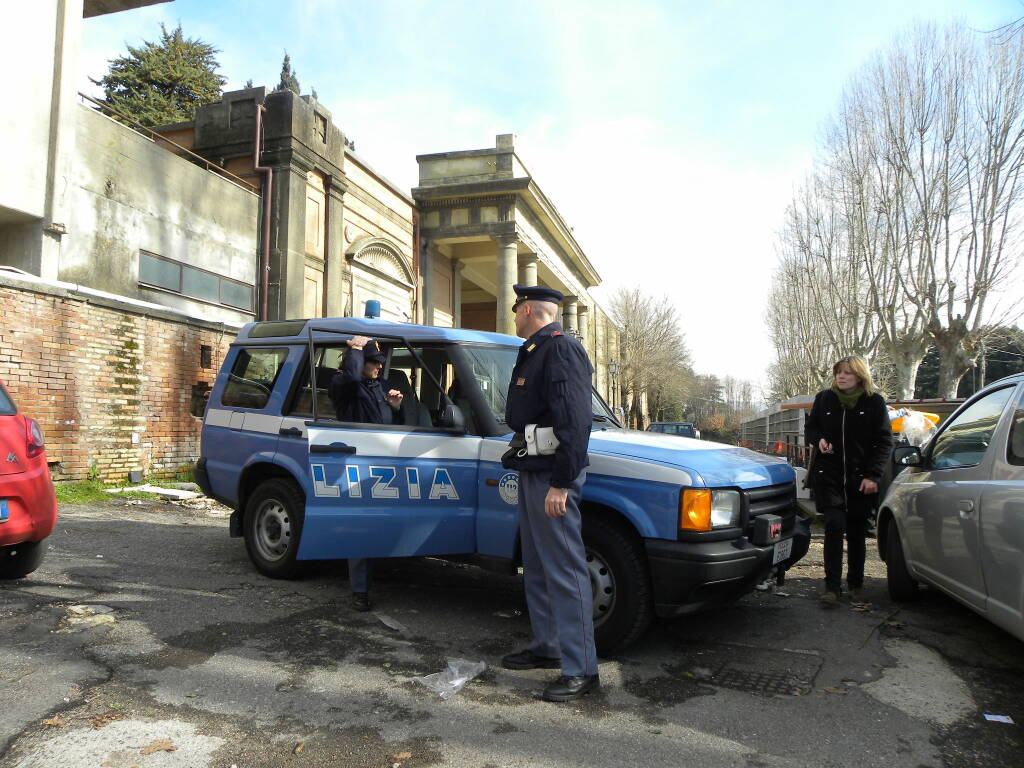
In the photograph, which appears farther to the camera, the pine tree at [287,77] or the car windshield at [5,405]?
the pine tree at [287,77]

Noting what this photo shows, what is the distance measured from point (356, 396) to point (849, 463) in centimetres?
362

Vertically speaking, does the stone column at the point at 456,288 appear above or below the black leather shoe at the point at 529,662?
above

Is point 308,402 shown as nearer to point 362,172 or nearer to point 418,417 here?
point 418,417

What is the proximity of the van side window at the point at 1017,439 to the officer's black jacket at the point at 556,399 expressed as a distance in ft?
7.02

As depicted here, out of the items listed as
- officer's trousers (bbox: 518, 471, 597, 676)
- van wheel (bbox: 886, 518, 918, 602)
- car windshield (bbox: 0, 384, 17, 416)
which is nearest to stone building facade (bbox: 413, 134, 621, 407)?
van wheel (bbox: 886, 518, 918, 602)

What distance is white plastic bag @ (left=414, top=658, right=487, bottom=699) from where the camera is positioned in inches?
137

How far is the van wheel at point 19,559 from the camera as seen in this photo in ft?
16.4

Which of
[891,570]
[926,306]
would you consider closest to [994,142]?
[926,306]

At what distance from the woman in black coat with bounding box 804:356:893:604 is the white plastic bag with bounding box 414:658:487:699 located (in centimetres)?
294

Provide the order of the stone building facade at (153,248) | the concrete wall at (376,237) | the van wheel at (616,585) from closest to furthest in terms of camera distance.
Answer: the van wheel at (616,585)
the stone building facade at (153,248)
the concrete wall at (376,237)

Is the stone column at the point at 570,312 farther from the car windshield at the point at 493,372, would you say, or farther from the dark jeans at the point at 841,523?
the car windshield at the point at 493,372

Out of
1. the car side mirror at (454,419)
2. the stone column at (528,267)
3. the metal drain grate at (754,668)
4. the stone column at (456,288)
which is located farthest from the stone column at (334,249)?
the metal drain grate at (754,668)

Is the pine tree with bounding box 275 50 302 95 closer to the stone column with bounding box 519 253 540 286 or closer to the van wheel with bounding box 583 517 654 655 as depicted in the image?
the stone column with bounding box 519 253 540 286

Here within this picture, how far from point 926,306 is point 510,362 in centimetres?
2184
